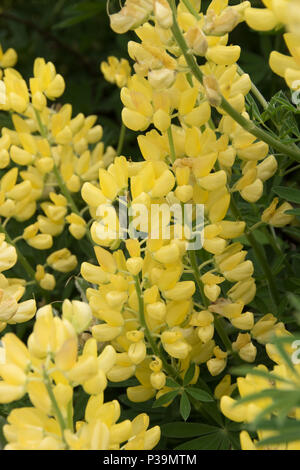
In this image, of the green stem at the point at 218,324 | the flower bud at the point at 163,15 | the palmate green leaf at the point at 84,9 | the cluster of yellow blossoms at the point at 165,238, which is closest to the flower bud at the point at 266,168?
the cluster of yellow blossoms at the point at 165,238

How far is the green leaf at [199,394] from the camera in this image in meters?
0.93

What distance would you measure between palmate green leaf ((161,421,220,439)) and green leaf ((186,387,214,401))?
0.07m

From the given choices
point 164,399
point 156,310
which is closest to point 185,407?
point 164,399

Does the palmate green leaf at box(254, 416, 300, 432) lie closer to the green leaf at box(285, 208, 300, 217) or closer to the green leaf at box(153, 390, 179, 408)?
the green leaf at box(153, 390, 179, 408)

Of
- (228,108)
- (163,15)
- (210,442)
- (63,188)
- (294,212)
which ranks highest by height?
(163,15)

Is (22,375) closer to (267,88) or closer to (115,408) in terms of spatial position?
(115,408)

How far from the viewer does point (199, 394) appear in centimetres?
93

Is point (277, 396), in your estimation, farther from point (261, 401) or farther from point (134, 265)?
point (134, 265)

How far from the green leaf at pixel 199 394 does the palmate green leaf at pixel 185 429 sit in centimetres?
7

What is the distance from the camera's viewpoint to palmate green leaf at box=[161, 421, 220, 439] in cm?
97

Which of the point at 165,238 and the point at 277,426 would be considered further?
the point at 165,238

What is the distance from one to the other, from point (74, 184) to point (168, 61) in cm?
44

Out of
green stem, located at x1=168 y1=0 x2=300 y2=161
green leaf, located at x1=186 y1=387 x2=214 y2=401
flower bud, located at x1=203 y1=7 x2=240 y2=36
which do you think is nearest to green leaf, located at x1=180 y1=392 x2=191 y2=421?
green leaf, located at x1=186 y1=387 x2=214 y2=401

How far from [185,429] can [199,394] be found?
0.07 metres
